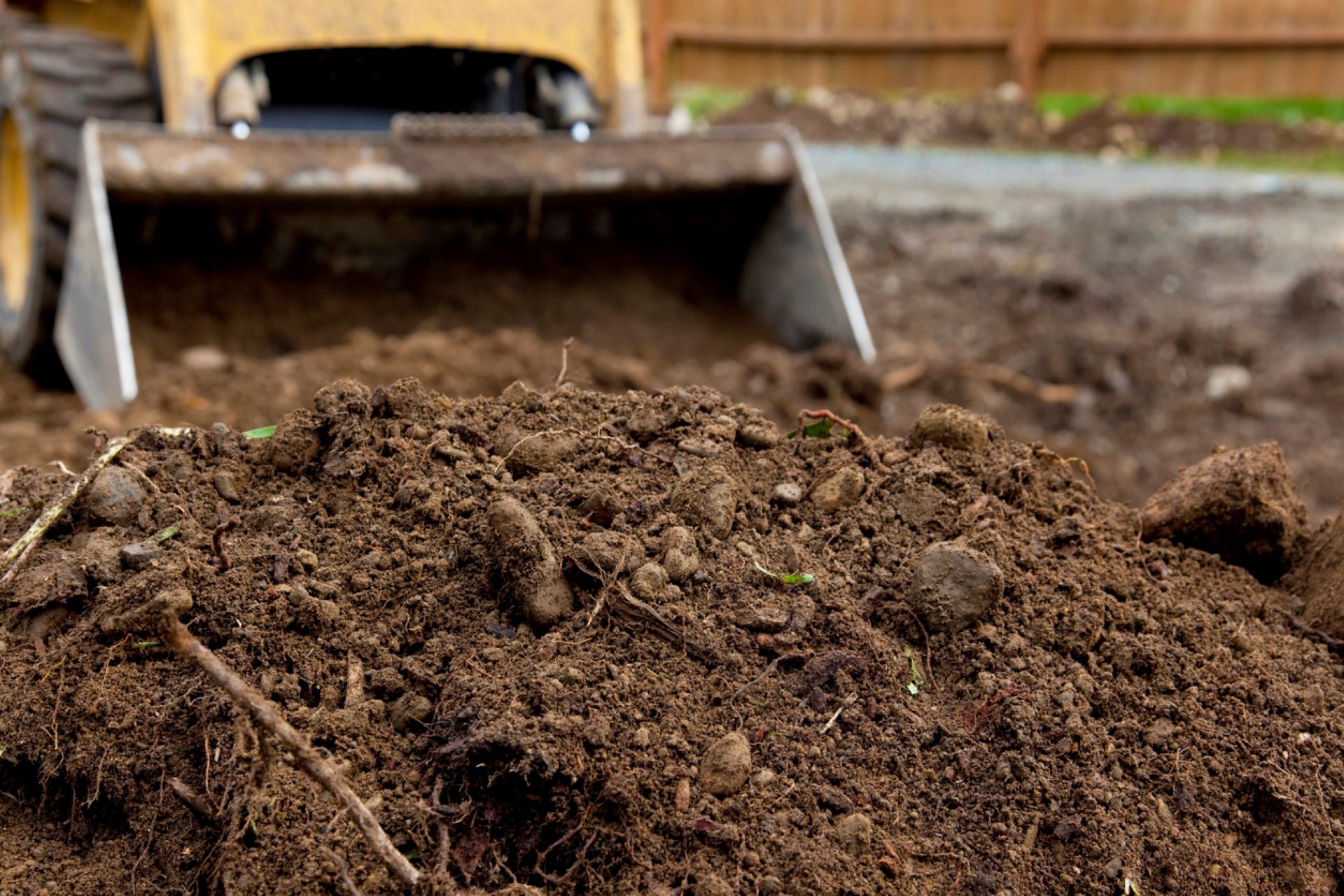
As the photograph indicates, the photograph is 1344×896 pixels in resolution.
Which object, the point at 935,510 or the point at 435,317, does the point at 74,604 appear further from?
the point at 435,317

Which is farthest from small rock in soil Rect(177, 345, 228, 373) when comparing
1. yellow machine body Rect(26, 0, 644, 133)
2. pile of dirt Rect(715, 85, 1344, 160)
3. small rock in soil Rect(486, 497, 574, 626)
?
pile of dirt Rect(715, 85, 1344, 160)

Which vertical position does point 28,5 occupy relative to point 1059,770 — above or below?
above

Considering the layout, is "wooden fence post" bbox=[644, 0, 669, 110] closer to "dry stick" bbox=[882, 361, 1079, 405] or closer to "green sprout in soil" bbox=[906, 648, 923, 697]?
"dry stick" bbox=[882, 361, 1079, 405]

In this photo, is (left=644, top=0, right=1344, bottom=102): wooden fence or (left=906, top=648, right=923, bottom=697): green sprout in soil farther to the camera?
(left=644, top=0, right=1344, bottom=102): wooden fence

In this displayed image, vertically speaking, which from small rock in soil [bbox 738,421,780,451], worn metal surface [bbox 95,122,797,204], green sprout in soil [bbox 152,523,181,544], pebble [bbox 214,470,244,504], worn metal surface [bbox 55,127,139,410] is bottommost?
worn metal surface [bbox 55,127,139,410]

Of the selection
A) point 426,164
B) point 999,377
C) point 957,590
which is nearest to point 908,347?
point 999,377

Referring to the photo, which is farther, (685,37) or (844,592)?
(685,37)

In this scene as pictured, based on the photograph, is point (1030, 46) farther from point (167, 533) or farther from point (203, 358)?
point (167, 533)

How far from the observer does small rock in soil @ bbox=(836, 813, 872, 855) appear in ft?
4.97

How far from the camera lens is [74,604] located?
1.73 m

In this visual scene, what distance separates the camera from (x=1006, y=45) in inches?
563

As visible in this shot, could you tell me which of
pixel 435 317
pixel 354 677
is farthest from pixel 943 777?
pixel 435 317

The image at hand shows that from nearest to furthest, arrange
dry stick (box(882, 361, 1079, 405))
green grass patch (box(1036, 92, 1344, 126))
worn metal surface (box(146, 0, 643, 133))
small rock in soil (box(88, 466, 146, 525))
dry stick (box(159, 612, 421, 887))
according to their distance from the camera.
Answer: dry stick (box(159, 612, 421, 887)), small rock in soil (box(88, 466, 146, 525)), worn metal surface (box(146, 0, 643, 133)), dry stick (box(882, 361, 1079, 405)), green grass patch (box(1036, 92, 1344, 126))

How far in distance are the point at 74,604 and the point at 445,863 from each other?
2.42 feet
